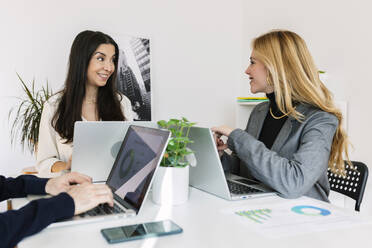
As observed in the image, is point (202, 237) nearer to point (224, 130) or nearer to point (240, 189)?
point (240, 189)

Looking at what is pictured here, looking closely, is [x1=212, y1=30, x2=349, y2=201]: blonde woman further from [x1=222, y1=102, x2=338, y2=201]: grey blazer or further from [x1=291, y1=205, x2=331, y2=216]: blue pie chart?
[x1=291, y1=205, x2=331, y2=216]: blue pie chart

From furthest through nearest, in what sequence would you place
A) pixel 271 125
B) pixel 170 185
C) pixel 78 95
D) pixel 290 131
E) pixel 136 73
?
pixel 136 73
pixel 78 95
pixel 271 125
pixel 290 131
pixel 170 185

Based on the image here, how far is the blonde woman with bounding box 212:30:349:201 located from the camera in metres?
1.20

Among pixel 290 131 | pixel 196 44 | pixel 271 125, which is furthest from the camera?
pixel 196 44

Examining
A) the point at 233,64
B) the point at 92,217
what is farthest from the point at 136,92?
the point at 92,217

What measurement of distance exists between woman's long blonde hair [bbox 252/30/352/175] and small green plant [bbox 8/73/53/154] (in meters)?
1.69

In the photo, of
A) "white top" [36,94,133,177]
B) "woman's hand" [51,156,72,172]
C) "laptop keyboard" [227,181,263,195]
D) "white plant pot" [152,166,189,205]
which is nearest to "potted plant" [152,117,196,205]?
"white plant pot" [152,166,189,205]

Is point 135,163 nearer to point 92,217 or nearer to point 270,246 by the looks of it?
point 92,217

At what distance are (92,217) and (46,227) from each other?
120mm

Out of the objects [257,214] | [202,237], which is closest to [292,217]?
[257,214]

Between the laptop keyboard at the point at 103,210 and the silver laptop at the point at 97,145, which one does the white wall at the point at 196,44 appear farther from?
the laptop keyboard at the point at 103,210

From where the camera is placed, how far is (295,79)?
1467 mm

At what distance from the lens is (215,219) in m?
0.93

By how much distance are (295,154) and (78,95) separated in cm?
142
